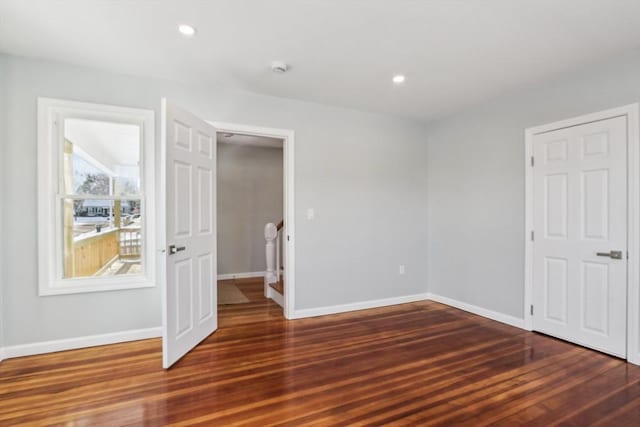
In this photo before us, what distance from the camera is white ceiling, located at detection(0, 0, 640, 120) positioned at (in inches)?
83.7

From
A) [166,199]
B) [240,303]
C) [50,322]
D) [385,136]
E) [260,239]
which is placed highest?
[385,136]

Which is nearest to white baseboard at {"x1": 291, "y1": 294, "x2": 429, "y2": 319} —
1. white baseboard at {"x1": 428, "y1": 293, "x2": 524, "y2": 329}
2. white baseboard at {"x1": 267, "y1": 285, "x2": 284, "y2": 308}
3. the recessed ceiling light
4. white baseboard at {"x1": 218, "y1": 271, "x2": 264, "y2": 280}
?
white baseboard at {"x1": 428, "y1": 293, "x2": 524, "y2": 329}

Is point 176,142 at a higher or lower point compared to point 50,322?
higher

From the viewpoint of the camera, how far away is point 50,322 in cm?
288

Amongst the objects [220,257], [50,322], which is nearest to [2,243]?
[50,322]

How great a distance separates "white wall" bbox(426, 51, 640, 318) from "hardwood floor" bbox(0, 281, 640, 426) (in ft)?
2.61

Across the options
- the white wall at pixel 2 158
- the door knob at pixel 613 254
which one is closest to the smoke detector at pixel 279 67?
the white wall at pixel 2 158

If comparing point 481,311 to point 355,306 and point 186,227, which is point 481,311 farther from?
point 186,227

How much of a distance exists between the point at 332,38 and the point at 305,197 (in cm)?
183

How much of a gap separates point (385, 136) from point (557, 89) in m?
1.88

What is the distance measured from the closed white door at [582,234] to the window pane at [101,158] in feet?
13.3

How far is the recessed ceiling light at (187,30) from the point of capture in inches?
91.6

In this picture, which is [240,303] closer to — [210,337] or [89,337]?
[210,337]

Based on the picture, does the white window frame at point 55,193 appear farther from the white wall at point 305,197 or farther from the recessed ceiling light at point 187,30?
the recessed ceiling light at point 187,30
